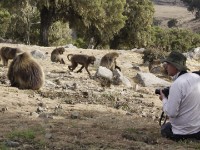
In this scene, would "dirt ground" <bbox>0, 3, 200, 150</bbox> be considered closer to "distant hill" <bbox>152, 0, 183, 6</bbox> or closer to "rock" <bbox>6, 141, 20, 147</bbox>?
"rock" <bbox>6, 141, 20, 147</bbox>

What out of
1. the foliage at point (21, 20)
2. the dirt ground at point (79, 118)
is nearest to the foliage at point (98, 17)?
the foliage at point (21, 20)

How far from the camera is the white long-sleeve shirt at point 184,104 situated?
6.88m

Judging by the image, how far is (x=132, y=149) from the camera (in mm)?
6641

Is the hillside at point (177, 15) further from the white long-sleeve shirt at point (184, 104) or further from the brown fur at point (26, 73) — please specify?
the white long-sleeve shirt at point (184, 104)

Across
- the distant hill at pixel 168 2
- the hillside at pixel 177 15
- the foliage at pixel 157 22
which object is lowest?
the foliage at pixel 157 22

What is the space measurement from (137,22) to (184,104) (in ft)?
138

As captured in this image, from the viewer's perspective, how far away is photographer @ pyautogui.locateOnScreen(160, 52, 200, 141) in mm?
6875

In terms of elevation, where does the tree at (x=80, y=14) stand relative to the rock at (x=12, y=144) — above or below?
above

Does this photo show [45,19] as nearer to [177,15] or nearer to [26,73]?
[26,73]

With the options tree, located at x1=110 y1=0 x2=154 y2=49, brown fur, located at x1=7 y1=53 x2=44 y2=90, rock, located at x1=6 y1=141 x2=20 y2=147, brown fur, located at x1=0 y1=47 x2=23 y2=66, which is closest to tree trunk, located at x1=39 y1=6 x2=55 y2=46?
tree, located at x1=110 y1=0 x2=154 y2=49

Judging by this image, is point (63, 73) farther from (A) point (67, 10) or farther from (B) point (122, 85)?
(A) point (67, 10)

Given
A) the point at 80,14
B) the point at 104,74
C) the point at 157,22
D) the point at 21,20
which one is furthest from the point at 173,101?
the point at 157,22

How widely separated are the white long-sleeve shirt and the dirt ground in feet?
0.83

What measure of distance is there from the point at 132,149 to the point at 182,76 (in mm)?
1276
